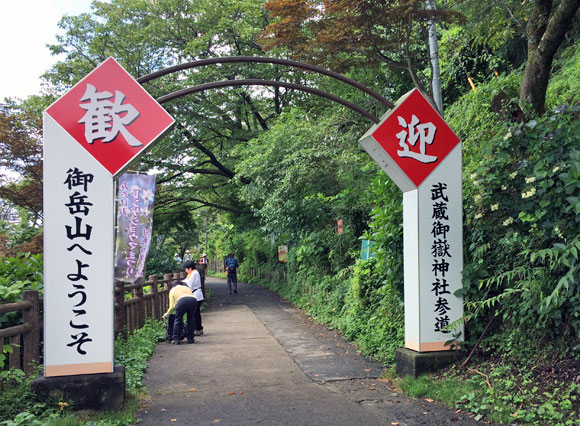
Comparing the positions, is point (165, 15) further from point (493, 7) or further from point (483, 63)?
point (493, 7)

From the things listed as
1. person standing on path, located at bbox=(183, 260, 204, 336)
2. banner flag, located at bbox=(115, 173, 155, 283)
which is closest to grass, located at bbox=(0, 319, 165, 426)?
person standing on path, located at bbox=(183, 260, 204, 336)

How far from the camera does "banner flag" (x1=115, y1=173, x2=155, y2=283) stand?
1165cm

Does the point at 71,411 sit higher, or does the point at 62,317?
the point at 62,317

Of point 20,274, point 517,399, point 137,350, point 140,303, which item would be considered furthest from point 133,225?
point 517,399

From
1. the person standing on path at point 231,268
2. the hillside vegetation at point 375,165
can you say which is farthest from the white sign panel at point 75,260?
the person standing on path at point 231,268

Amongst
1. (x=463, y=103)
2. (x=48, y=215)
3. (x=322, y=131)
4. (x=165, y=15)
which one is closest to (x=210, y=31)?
(x=165, y=15)

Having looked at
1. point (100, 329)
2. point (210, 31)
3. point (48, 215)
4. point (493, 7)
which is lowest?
point (100, 329)

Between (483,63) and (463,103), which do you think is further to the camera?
(483,63)

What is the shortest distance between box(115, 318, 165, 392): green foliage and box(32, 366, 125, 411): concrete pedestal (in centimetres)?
83

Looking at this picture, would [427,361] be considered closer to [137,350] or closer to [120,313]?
[137,350]

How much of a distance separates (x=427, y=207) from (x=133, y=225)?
7.89 m

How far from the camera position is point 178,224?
26891 mm

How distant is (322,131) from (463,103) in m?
4.14

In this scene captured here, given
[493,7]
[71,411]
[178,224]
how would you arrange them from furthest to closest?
[178,224] < [493,7] < [71,411]
